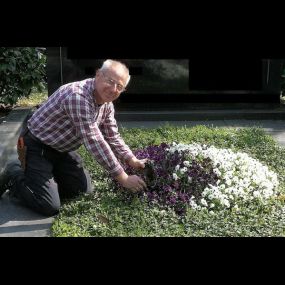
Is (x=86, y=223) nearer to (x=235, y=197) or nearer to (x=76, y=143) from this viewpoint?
(x=76, y=143)

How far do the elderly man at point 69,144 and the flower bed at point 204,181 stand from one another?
20 cm

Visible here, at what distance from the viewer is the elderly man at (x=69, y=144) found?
12.7ft

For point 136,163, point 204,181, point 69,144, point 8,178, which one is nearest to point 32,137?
point 69,144

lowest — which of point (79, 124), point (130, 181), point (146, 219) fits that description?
point (146, 219)

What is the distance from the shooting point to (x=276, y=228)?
3805 mm

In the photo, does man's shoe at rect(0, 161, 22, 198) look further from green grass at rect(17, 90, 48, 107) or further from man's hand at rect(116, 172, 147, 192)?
green grass at rect(17, 90, 48, 107)

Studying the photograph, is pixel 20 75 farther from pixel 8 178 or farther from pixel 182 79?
pixel 8 178

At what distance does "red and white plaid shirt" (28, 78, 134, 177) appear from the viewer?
12.6 ft

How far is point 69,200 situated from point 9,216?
56 cm

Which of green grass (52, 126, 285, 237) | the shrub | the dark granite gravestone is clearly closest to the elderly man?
green grass (52, 126, 285, 237)

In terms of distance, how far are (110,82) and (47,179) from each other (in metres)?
1.02

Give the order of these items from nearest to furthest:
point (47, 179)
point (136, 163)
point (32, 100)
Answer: point (47, 179) → point (136, 163) → point (32, 100)

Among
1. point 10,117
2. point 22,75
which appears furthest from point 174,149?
point 22,75

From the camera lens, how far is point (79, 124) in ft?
12.7
